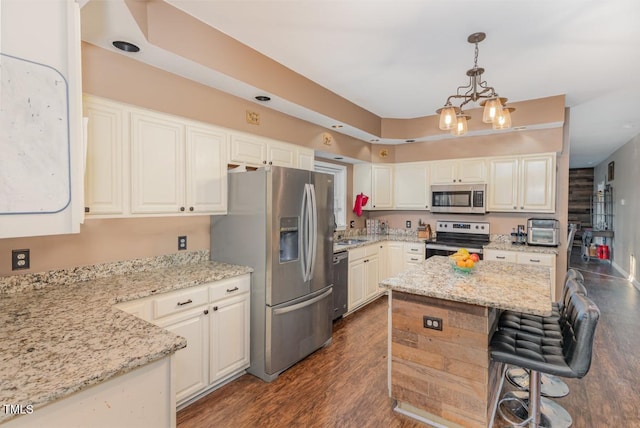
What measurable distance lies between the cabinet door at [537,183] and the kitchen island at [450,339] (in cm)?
233

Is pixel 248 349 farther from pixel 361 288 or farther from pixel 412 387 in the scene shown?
pixel 361 288

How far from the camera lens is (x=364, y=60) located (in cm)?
293

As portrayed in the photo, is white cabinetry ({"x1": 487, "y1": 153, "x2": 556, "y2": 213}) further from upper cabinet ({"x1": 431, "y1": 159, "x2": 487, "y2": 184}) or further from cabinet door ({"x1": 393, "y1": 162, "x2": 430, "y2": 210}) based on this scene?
cabinet door ({"x1": 393, "y1": 162, "x2": 430, "y2": 210})

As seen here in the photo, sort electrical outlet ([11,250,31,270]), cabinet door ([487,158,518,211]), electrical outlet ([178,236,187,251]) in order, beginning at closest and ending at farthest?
1. electrical outlet ([11,250,31,270])
2. electrical outlet ([178,236,187,251])
3. cabinet door ([487,158,518,211])

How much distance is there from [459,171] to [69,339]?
4809 millimetres

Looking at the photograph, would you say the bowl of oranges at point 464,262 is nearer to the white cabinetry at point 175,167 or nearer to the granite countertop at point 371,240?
the granite countertop at point 371,240

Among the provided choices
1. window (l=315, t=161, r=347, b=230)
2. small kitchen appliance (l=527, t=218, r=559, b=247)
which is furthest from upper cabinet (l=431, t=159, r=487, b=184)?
window (l=315, t=161, r=347, b=230)

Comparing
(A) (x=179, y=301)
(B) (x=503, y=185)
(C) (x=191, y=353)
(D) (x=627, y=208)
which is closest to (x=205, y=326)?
(C) (x=191, y=353)

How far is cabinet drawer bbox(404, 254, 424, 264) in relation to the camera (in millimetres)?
4707

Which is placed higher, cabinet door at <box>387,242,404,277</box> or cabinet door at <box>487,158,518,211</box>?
cabinet door at <box>487,158,518,211</box>

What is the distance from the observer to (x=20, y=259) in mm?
1930

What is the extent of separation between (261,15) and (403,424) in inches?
116

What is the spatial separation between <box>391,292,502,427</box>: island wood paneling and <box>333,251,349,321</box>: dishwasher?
161cm

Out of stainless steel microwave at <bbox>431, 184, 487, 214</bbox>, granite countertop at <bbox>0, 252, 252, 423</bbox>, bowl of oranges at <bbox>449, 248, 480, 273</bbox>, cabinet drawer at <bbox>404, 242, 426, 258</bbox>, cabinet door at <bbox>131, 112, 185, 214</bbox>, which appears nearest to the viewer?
granite countertop at <bbox>0, 252, 252, 423</bbox>
